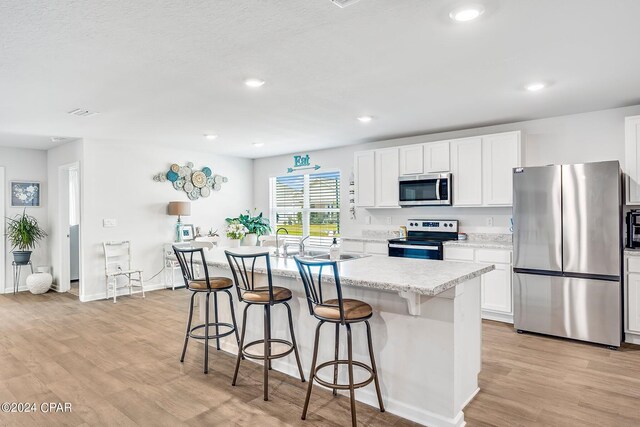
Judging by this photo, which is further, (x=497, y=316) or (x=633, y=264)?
(x=497, y=316)

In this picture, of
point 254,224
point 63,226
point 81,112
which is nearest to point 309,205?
point 254,224

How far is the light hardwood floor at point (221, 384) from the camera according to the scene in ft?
8.20

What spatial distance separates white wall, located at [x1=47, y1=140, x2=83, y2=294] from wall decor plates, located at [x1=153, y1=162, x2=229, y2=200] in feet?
4.83

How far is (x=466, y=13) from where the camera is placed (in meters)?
2.19

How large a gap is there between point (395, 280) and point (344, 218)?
4308mm

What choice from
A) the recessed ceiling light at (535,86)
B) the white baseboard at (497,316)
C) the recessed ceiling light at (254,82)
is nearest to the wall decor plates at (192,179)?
the recessed ceiling light at (254,82)

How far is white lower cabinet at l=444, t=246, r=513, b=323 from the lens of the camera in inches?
175

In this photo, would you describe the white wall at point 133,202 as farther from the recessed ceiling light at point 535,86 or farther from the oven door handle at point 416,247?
the recessed ceiling light at point 535,86

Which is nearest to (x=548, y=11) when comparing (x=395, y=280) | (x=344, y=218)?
(x=395, y=280)

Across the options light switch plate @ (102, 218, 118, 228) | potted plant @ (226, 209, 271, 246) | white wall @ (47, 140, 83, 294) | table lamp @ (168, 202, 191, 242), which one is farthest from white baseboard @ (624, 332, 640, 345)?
white wall @ (47, 140, 83, 294)

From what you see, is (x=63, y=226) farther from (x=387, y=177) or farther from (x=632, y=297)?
(x=632, y=297)

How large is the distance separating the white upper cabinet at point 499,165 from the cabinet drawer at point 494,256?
59 cm

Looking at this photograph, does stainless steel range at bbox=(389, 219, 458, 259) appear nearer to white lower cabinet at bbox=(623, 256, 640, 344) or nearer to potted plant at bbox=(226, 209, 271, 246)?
white lower cabinet at bbox=(623, 256, 640, 344)

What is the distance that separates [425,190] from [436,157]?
1.50 ft
